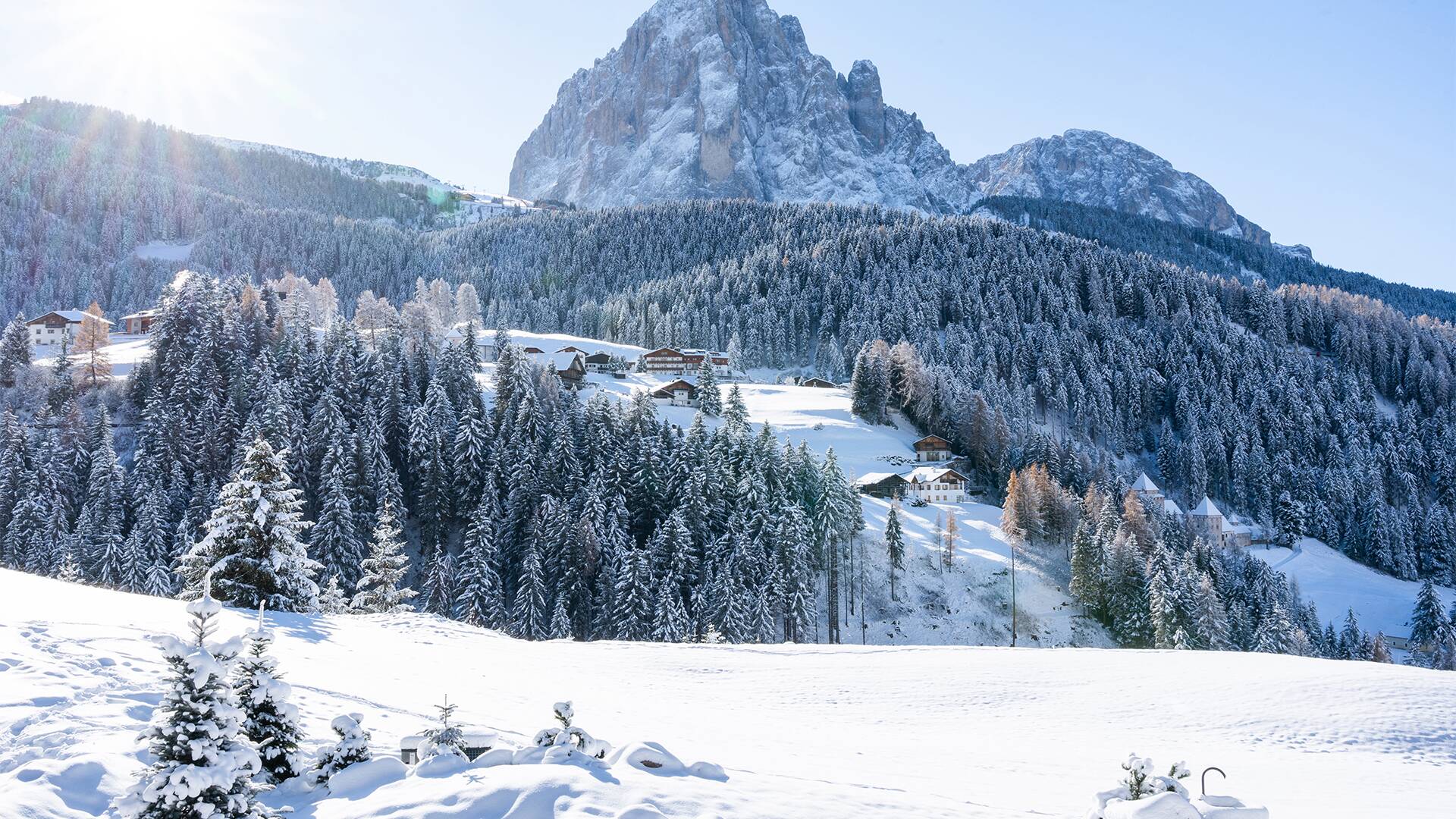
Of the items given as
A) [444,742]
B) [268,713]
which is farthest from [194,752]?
[444,742]

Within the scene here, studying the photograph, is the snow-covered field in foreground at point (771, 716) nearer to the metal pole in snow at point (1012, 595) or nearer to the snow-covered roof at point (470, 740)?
the snow-covered roof at point (470, 740)

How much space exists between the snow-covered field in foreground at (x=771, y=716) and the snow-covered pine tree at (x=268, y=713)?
0.49 meters

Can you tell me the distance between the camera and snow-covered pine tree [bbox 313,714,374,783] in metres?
9.98

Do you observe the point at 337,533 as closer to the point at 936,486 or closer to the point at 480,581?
the point at 480,581

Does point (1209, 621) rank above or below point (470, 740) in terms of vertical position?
below

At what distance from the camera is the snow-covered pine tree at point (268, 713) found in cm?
948

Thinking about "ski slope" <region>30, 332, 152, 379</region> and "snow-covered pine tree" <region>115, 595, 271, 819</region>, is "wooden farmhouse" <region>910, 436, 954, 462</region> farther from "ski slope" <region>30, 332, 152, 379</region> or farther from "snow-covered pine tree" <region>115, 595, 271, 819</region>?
"snow-covered pine tree" <region>115, 595, 271, 819</region>

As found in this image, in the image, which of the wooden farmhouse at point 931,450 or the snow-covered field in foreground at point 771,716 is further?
the wooden farmhouse at point 931,450

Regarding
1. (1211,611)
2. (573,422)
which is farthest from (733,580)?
(1211,611)

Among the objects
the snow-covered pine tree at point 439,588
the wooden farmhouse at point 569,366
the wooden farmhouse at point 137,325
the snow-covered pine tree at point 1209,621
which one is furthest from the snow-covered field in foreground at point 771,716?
the wooden farmhouse at point 137,325

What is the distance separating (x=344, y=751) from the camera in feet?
33.5

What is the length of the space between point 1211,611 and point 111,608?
61.3 meters

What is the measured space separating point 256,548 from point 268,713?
20425 millimetres

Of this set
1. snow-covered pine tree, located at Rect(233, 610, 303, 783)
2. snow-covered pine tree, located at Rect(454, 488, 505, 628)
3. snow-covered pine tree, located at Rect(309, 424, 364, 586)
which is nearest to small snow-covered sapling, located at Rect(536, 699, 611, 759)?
snow-covered pine tree, located at Rect(233, 610, 303, 783)
